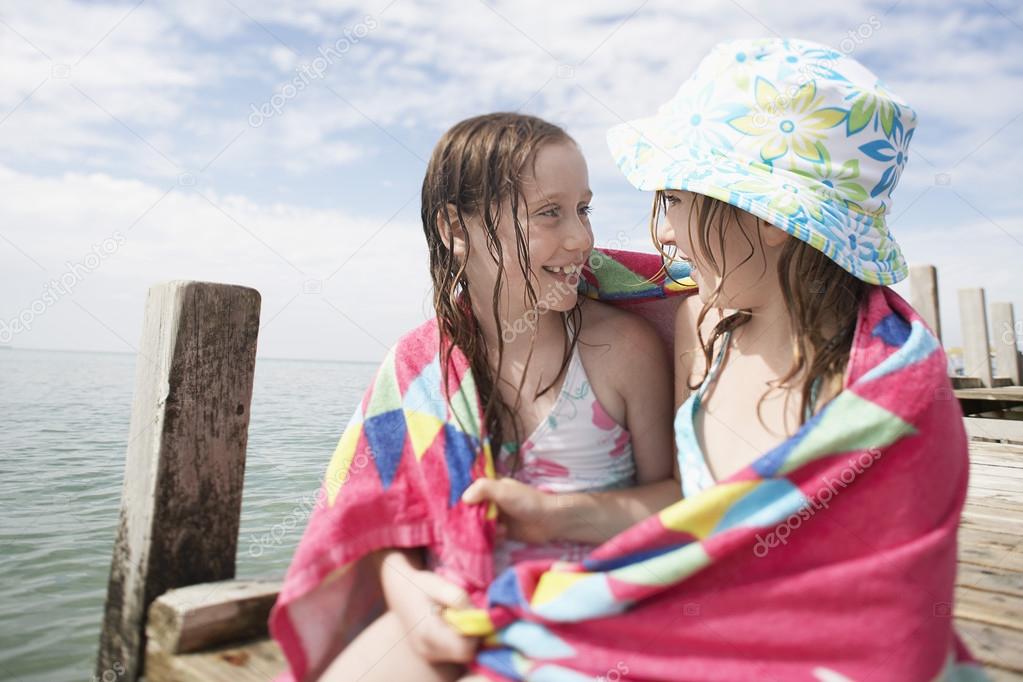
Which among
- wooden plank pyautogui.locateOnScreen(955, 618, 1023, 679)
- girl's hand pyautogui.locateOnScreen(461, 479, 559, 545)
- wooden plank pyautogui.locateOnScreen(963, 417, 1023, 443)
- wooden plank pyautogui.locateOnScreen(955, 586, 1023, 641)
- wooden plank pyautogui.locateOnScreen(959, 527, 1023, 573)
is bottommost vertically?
wooden plank pyautogui.locateOnScreen(955, 618, 1023, 679)

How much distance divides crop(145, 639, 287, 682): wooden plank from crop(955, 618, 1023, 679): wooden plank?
1.88 metres

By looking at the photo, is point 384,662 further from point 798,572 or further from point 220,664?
point 798,572

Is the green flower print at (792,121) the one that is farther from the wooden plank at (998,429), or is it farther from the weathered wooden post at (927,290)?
the weathered wooden post at (927,290)

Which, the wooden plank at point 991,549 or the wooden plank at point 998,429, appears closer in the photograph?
the wooden plank at point 991,549

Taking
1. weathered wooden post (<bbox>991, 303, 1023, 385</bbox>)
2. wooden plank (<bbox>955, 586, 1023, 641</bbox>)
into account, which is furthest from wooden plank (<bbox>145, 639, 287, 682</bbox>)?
weathered wooden post (<bbox>991, 303, 1023, 385</bbox>)

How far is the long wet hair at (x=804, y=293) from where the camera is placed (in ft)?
5.49

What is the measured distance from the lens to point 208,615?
2.16 metres

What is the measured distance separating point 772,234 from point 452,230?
87 cm

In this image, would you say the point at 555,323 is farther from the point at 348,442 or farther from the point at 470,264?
the point at 348,442

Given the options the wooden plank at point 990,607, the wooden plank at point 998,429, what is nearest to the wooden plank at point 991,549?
the wooden plank at point 990,607

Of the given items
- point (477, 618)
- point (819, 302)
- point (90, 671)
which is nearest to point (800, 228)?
point (819, 302)

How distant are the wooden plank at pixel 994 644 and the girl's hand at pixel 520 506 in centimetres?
120

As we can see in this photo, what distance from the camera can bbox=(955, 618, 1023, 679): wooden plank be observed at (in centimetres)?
207

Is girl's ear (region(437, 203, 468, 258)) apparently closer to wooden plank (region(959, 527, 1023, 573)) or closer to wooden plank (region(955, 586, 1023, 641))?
wooden plank (region(955, 586, 1023, 641))
